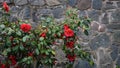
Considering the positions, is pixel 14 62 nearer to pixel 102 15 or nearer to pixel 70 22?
pixel 70 22

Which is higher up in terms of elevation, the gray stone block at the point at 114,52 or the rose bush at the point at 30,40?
the rose bush at the point at 30,40

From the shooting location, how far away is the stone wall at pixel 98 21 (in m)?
4.84

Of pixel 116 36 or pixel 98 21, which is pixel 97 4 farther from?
pixel 116 36

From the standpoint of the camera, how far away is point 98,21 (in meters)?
4.86

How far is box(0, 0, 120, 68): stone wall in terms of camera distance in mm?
4836

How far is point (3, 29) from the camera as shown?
12.0 feet

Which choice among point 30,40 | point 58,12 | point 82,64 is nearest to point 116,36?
point 82,64

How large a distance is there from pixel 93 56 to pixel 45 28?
55.9 inches

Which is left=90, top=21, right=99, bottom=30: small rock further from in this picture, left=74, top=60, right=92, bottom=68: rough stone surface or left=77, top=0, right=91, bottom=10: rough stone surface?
left=74, top=60, right=92, bottom=68: rough stone surface

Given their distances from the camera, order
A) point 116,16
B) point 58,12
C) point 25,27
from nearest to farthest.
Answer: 1. point 25,27
2. point 116,16
3. point 58,12

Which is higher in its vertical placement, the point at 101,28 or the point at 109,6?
the point at 109,6

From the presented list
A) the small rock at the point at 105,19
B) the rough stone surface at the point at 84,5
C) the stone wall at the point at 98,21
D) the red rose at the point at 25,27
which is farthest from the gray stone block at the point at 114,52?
the red rose at the point at 25,27

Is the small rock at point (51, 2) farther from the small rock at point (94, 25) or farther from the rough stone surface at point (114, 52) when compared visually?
the rough stone surface at point (114, 52)

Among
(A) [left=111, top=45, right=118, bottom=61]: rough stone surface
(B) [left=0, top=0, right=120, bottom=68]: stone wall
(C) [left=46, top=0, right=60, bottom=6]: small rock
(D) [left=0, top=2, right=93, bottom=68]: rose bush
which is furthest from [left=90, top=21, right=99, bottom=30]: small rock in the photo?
(D) [left=0, top=2, right=93, bottom=68]: rose bush
